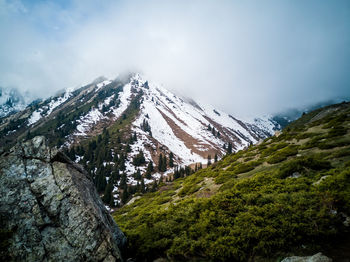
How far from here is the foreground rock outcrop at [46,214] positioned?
22.1 feet

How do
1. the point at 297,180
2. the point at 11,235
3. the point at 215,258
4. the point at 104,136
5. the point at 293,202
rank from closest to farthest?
the point at 11,235 → the point at 215,258 → the point at 293,202 → the point at 297,180 → the point at 104,136

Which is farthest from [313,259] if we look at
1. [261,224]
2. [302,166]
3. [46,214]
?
[46,214]

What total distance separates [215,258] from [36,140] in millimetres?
11637

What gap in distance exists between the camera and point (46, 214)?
7668 millimetres

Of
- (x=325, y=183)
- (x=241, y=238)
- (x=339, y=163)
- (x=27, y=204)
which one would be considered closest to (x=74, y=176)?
(x=27, y=204)

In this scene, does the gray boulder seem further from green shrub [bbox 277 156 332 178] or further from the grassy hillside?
green shrub [bbox 277 156 332 178]

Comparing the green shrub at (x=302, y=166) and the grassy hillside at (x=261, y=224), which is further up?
the green shrub at (x=302, y=166)

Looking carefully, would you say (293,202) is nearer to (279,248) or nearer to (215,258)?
(279,248)

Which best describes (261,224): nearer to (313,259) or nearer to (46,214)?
(313,259)

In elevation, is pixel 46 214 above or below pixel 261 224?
above


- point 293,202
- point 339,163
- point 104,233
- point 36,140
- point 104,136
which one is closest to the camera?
point 104,233

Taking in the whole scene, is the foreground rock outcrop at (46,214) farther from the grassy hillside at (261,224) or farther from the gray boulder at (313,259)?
the gray boulder at (313,259)

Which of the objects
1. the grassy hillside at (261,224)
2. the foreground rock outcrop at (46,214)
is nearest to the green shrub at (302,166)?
the grassy hillside at (261,224)

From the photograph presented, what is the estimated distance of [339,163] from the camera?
12461 millimetres
